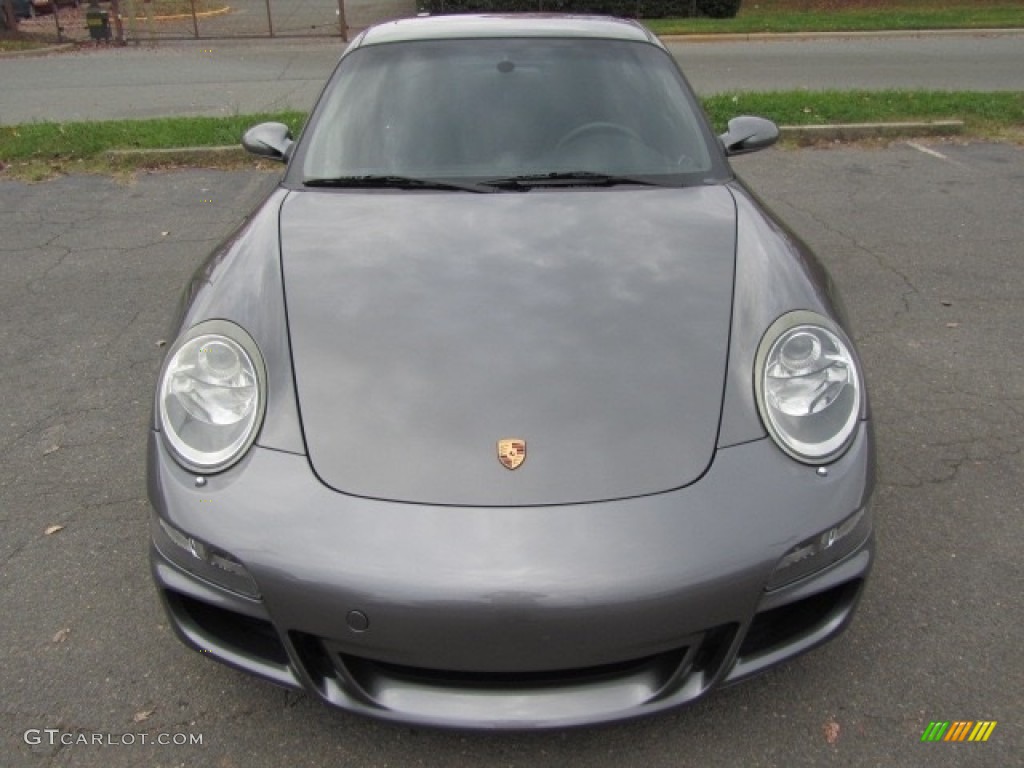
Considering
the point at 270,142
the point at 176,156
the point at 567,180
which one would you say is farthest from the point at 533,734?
the point at 176,156

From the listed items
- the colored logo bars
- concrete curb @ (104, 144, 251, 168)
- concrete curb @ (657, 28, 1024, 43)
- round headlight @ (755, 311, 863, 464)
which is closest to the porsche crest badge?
round headlight @ (755, 311, 863, 464)

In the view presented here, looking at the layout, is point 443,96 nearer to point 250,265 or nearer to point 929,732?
point 250,265

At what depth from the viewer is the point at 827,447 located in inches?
76.7

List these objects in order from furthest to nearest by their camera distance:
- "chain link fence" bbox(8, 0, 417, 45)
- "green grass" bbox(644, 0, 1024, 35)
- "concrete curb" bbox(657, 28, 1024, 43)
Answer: "chain link fence" bbox(8, 0, 417, 45) < "green grass" bbox(644, 0, 1024, 35) < "concrete curb" bbox(657, 28, 1024, 43)

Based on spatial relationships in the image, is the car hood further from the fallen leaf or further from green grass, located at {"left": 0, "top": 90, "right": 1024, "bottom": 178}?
green grass, located at {"left": 0, "top": 90, "right": 1024, "bottom": 178}

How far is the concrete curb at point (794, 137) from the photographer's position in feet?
22.6

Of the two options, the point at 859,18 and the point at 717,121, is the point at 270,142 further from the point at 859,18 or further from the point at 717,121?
the point at 859,18

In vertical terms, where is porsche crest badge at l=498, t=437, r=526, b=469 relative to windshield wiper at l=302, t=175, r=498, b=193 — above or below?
below

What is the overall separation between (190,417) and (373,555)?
0.62 m

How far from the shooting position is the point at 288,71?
468 inches

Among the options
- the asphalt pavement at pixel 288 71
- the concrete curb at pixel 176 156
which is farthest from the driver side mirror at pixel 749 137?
the asphalt pavement at pixel 288 71

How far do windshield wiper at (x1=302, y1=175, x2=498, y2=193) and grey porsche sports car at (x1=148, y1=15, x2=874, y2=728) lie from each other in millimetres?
215

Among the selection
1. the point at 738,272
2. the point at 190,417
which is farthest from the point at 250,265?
the point at 738,272

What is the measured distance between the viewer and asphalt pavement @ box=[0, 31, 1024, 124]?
9516 millimetres
